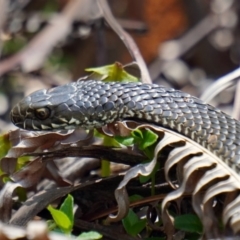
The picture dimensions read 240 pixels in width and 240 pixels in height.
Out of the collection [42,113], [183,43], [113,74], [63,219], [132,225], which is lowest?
[183,43]

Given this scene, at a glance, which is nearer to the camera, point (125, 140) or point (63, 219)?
point (63, 219)

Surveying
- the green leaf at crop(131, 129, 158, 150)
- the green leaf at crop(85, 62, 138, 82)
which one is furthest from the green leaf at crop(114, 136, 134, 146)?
the green leaf at crop(85, 62, 138, 82)

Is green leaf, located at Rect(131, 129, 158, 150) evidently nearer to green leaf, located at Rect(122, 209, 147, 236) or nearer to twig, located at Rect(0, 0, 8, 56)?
green leaf, located at Rect(122, 209, 147, 236)

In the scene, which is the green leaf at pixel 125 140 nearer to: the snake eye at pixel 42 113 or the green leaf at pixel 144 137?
the green leaf at pixel 144 137

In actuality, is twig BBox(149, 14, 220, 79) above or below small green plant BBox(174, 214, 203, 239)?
below

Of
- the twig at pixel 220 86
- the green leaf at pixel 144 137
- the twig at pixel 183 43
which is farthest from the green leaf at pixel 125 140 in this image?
the twig at pixel 183 43

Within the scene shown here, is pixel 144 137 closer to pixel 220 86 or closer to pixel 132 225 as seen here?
pixel 132 225

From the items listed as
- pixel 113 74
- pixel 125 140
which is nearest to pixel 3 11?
pixel 113 74
